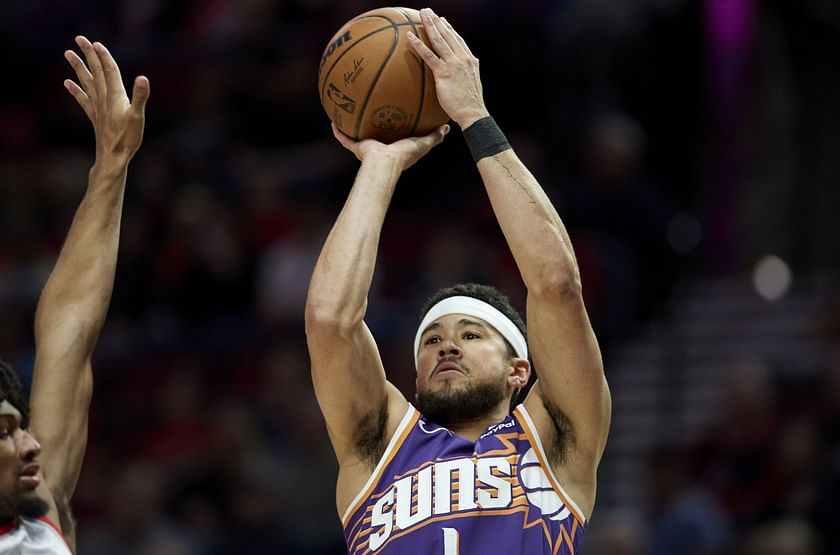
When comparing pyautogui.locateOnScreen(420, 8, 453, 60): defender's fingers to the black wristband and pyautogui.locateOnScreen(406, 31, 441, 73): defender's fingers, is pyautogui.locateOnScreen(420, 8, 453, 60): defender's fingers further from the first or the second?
the black wristband

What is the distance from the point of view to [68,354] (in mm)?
5367

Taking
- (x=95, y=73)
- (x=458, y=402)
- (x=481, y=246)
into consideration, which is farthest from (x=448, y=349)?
(x=481, y=246)

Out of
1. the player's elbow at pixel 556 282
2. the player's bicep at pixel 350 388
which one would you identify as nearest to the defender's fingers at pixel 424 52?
the player's elbow at pixel 556 282

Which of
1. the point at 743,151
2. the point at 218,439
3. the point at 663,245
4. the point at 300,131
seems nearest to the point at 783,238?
the point at 743,151

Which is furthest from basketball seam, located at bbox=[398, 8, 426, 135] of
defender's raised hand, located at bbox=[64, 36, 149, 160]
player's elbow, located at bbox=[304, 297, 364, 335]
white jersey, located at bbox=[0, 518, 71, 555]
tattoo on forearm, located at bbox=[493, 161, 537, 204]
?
white jersey, located at bbox=[0, 518, 71, 555]

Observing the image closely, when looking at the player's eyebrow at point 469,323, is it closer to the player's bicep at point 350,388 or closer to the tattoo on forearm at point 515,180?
the player's bicep at point 350,388

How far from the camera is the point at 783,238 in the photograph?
1155 cm

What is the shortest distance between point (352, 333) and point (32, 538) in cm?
119

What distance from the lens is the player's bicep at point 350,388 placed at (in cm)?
496

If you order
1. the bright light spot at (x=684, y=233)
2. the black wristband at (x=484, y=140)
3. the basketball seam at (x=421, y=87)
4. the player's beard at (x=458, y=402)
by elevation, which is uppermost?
the basketball seam at (x=421, y=87)

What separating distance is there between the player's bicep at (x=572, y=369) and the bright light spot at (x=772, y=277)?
233 inches

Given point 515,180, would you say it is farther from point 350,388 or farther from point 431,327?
point 350,388

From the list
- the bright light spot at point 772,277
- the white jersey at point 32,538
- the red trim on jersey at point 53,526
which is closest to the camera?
the white jersey at point 32,538

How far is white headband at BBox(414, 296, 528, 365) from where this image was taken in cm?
547
